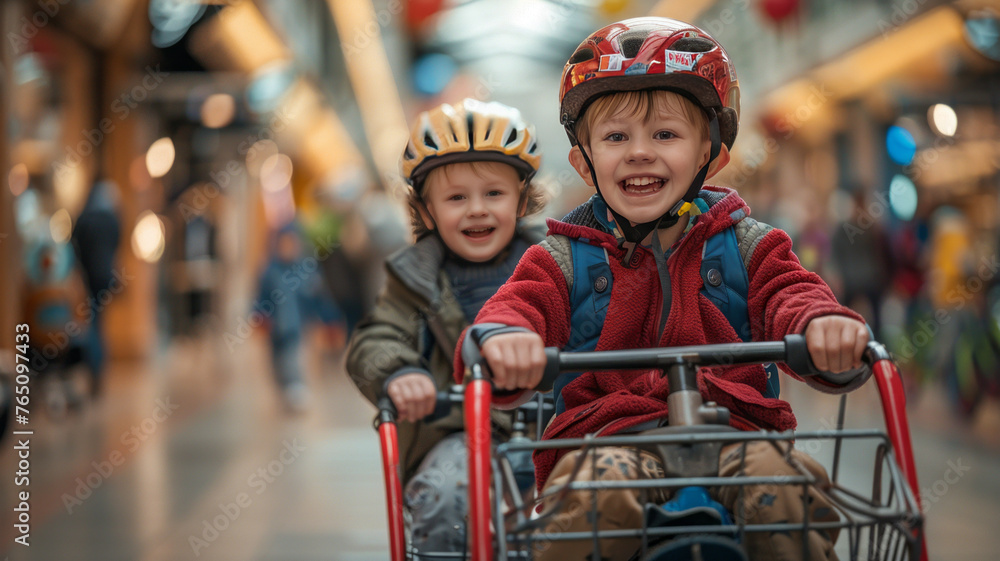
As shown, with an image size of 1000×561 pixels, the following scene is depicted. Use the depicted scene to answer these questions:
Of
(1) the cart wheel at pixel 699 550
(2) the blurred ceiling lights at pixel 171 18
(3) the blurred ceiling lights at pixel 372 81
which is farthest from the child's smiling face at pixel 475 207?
(3) the blurred ceiling lights at pixel 372 81

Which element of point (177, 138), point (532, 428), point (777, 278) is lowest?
point (532, 428)

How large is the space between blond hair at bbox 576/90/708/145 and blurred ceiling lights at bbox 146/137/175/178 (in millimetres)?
12307

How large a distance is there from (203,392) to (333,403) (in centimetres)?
183

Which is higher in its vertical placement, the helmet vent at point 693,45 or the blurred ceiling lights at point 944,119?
the blurred ceiling lights at point 944,119

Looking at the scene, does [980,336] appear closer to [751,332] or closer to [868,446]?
[868,446]

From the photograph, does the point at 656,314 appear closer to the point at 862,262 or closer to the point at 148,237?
the point at 862,262

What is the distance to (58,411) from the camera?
7969mm

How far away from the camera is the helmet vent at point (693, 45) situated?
6.97 ft

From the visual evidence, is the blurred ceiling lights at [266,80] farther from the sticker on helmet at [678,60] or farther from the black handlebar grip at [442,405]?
the sticker on helmet at [678,60]

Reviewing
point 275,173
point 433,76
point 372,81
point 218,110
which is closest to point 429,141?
point 218,110

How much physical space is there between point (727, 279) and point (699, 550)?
0.87 m

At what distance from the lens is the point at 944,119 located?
1141 centimetres

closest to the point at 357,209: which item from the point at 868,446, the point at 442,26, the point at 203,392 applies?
the point at 203,392

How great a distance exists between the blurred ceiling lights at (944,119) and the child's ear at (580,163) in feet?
33.1
